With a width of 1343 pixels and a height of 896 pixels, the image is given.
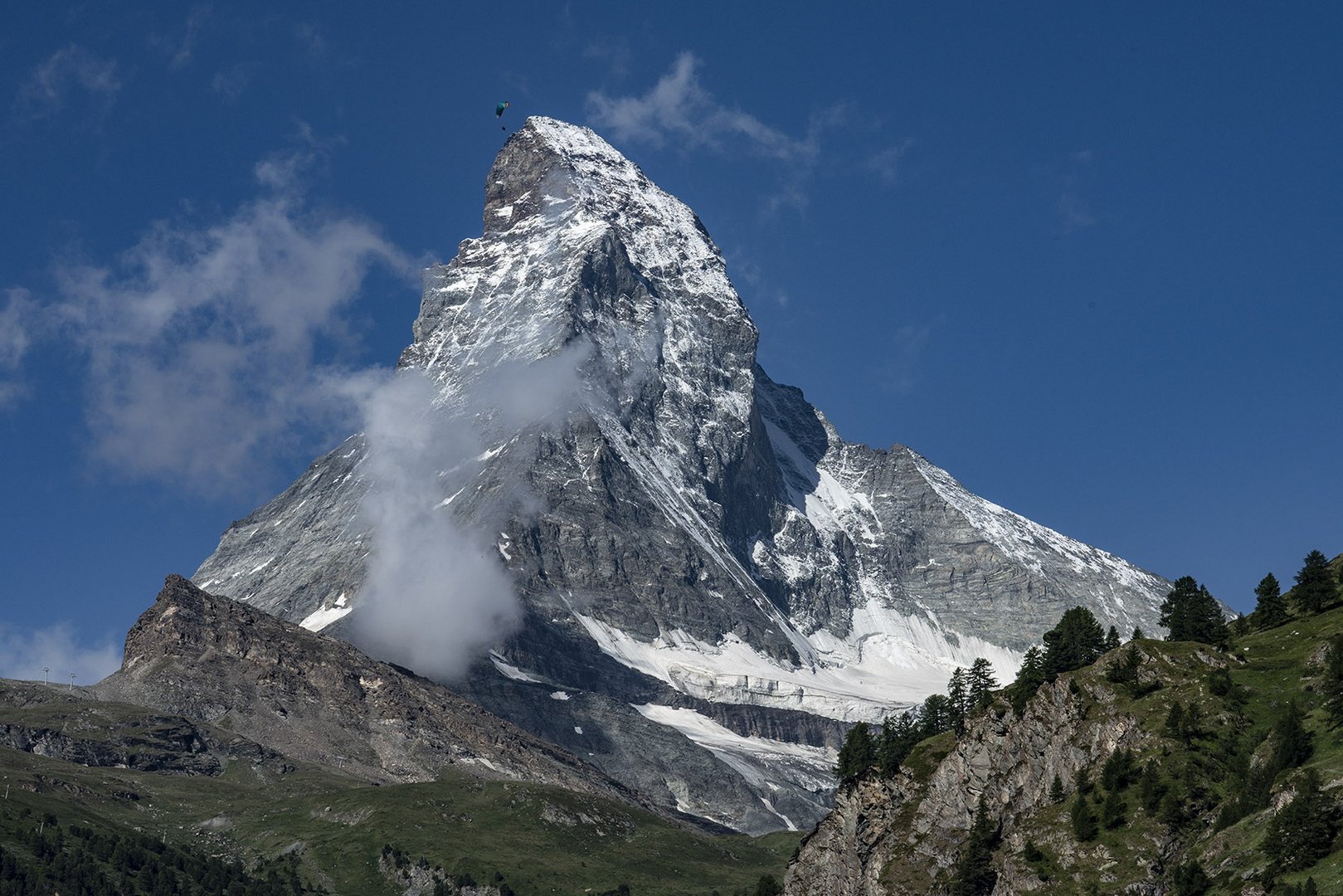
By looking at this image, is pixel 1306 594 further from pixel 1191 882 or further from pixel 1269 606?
pixel 1191 882

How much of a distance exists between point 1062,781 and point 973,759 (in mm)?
13711

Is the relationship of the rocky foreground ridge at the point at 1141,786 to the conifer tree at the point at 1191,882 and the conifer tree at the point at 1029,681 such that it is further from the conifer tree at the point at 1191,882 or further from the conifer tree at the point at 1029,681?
the conifer tree at the point at 1029,681

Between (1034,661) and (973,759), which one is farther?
(1034,661)

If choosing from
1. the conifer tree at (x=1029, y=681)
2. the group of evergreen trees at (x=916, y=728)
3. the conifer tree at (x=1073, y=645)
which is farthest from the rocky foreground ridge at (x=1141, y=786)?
the conifer tree at (x=1073, y=645)

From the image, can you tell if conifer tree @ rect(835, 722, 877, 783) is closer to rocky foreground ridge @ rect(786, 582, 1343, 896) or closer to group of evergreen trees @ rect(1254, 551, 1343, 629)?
rocky foreground ridge @ rect(786, 582, 1343, 896)

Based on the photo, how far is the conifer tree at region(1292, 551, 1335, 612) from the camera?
164 meters

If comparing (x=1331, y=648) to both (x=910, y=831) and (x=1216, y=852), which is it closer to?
(x=1216, y=852)

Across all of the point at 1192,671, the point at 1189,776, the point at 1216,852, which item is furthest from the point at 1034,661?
the point at 1216,852

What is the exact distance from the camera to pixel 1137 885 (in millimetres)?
127312

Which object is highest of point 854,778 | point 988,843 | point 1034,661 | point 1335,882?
point 1034,661

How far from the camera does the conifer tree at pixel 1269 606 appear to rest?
167 meters

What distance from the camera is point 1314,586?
166 m

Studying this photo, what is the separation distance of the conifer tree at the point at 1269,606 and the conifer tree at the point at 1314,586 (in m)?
1.89

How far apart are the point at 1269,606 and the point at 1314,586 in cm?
547
